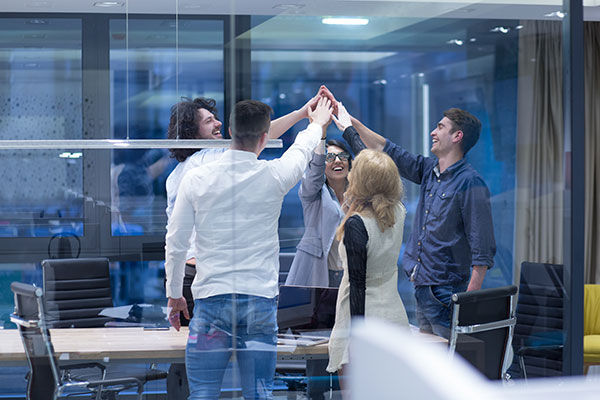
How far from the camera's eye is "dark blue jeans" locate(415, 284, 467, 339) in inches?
144

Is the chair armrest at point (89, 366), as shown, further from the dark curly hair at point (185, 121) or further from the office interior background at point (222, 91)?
the dark curly hair at point (185, 121)

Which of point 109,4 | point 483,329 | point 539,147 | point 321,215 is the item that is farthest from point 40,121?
point 539,147

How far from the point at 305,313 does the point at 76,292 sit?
42.1 inches

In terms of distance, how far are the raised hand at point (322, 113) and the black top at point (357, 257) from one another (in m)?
0.57

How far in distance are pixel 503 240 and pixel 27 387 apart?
8.10ft

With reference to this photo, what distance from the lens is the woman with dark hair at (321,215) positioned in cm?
356

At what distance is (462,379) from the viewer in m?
0.76

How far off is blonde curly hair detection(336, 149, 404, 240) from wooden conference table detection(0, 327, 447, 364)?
67cm

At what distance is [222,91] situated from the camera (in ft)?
11.9

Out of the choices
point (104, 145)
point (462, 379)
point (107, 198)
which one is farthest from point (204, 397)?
point (462, 379)

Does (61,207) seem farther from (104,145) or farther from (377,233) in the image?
(377,233)

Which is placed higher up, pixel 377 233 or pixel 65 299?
pixel 377 233

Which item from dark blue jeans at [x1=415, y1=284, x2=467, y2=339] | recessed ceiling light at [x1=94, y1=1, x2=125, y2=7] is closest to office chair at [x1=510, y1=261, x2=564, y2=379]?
dark blue jeans at [x1=415, y1=284, x2=467, y2=339]

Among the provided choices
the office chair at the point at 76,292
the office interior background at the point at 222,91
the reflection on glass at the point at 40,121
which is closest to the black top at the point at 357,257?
the office interior background at the point at 222,91
